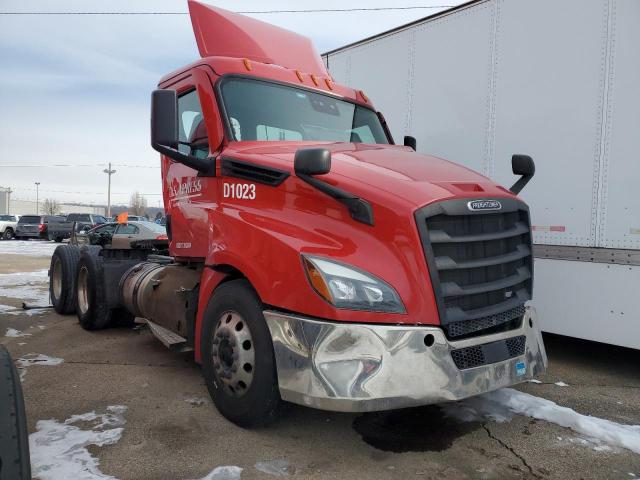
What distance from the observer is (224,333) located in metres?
3.41

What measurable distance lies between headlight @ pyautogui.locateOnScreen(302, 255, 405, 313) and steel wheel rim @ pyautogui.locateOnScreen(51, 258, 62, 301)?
5.82 meters

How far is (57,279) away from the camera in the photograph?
7469mm

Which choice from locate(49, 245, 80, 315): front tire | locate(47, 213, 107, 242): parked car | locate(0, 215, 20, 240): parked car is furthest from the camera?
locate(0, 215, 20, 240): parked car

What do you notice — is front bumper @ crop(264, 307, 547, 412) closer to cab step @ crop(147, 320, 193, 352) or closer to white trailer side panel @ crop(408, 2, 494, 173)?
cab step @ crop(147, 320, 193, 352)

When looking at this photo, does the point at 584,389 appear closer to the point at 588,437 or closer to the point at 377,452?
the point at 588,437

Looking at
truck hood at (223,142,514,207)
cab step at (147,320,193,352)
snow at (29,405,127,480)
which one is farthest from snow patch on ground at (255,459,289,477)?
truck hood at (223,142,514,207)

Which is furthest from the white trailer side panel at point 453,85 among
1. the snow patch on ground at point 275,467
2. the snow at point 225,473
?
the snow at point 225,473

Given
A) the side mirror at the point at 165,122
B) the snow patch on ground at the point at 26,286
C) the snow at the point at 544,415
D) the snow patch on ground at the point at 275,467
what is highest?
the side mirror at the point at 165,122

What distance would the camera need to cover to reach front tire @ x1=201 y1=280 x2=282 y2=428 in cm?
314

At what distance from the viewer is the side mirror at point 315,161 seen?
3012mm

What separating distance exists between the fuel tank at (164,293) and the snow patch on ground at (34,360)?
0.90 m

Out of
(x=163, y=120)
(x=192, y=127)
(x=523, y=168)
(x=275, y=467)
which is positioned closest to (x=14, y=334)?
(x=192, y=127)

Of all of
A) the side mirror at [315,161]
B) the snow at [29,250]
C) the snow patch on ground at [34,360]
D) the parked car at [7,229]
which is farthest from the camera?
the parked car at [7,229]

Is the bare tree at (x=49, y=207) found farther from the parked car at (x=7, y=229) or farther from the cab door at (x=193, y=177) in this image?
the cab door at (x=193, y=177)
